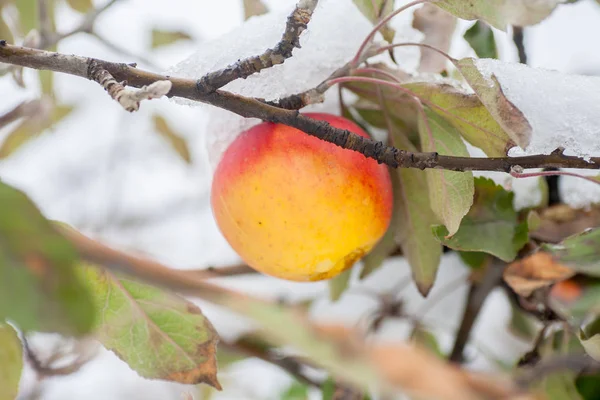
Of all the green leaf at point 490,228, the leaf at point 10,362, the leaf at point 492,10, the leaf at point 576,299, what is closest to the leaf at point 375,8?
the leaf at point 492,10

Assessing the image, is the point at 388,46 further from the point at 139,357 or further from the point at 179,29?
the point at 179,29

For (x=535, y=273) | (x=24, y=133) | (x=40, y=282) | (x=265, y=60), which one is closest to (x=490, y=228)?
(x=535, y=273)

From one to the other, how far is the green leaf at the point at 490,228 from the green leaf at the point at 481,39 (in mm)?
134

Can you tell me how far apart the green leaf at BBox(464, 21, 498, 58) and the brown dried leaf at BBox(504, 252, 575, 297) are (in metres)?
0.20

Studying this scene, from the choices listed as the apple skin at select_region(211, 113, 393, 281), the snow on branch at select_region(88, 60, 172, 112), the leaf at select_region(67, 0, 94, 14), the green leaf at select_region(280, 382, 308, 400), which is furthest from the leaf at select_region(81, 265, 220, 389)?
the leaf at select_region(67, 0, 94, 14)

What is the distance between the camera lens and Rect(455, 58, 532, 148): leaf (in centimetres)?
36

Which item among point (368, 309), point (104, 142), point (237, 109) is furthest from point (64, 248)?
point (104, 142)

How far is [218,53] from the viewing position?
1.48ft

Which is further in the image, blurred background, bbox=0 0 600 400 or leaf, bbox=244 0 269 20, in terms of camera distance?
blurred background, bbox=0 0 600 400

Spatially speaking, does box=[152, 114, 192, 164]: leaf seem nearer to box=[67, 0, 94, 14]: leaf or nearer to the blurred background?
the blurred background

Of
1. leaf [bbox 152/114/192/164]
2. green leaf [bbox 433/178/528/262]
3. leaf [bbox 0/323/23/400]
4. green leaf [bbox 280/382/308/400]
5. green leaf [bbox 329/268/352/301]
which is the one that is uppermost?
green leaf [bbox 433/178/528/262]

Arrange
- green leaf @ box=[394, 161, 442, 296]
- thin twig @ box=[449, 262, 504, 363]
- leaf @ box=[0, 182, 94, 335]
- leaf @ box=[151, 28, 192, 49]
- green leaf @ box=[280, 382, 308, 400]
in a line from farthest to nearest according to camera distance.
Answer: leaf @ box=[151, 28, 192, 49]
green leaf @ box=[280, 382, 308, 400]
thin twig @ box=[449, 262, 504, 363]
green leaf @ box=[394, 161, 442, 296]
leaf @ box=[0, 182, 94, 335]

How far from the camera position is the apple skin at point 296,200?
44 cm

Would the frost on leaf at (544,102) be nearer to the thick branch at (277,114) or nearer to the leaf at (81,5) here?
the thick branch at (277,114)
